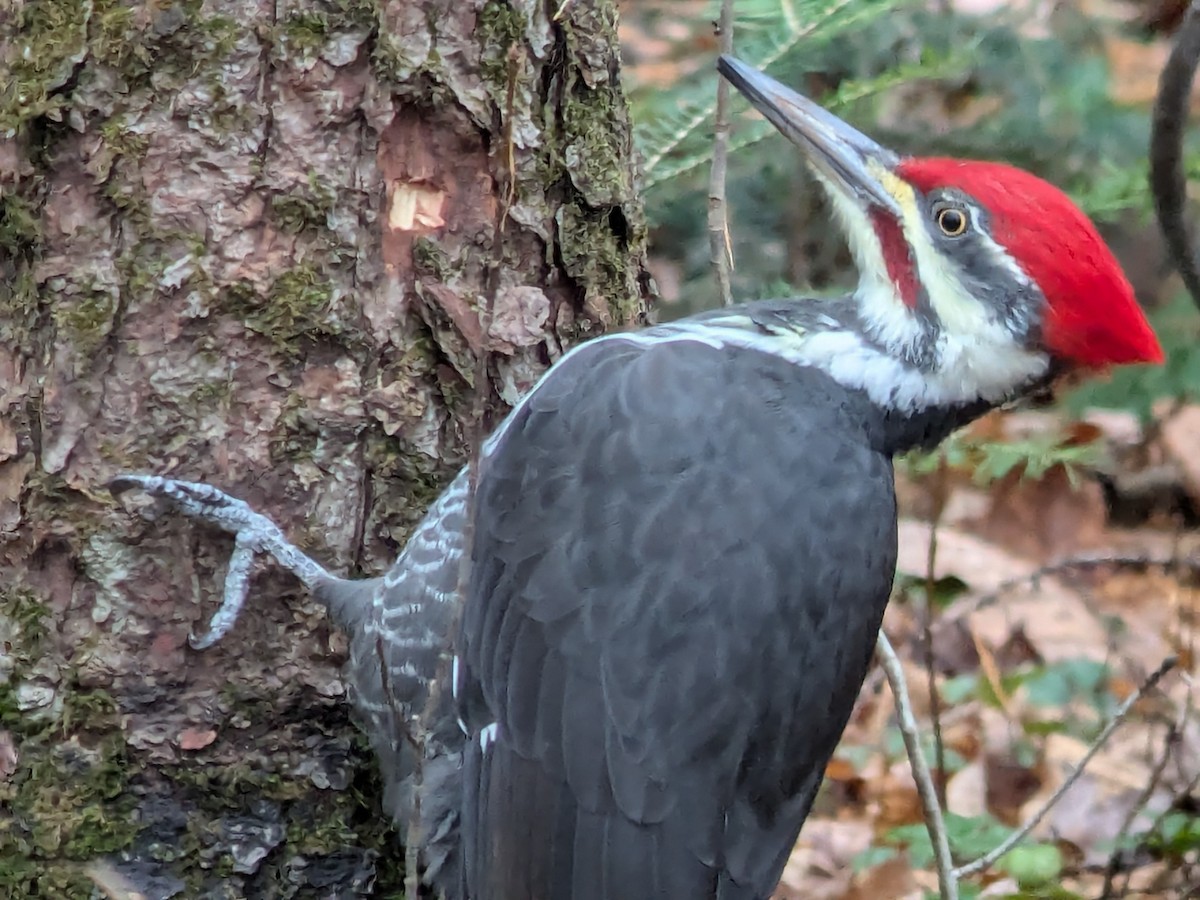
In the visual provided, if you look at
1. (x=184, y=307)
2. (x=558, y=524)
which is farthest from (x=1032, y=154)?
(x=184, y=307)

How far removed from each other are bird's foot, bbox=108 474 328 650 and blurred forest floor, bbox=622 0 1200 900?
138cm

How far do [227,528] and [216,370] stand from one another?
24cm

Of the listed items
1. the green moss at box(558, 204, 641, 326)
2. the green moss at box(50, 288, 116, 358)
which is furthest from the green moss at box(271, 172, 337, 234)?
the green moss at box(558, 204, 641, 326)

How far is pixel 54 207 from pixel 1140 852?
8.05 ft

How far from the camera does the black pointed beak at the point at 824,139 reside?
7.65 ft

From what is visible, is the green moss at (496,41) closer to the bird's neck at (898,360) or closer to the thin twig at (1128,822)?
the bird's neck at (898,360)

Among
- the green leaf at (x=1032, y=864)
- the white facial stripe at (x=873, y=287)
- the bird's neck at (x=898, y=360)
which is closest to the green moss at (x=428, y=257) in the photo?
the bird's neck at (x=898, y=360)

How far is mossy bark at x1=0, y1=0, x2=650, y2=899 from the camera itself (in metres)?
2.11

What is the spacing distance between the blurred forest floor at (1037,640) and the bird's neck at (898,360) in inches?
26.2

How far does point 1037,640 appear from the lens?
438cm

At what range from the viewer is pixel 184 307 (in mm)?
2145

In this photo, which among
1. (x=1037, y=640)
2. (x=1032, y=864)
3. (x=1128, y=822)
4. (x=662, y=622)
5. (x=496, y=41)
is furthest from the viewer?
(x=1037, y=640)

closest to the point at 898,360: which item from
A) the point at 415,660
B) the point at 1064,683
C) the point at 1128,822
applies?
the point at 415,660

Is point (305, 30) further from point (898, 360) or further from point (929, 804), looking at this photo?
point (929, 804)
